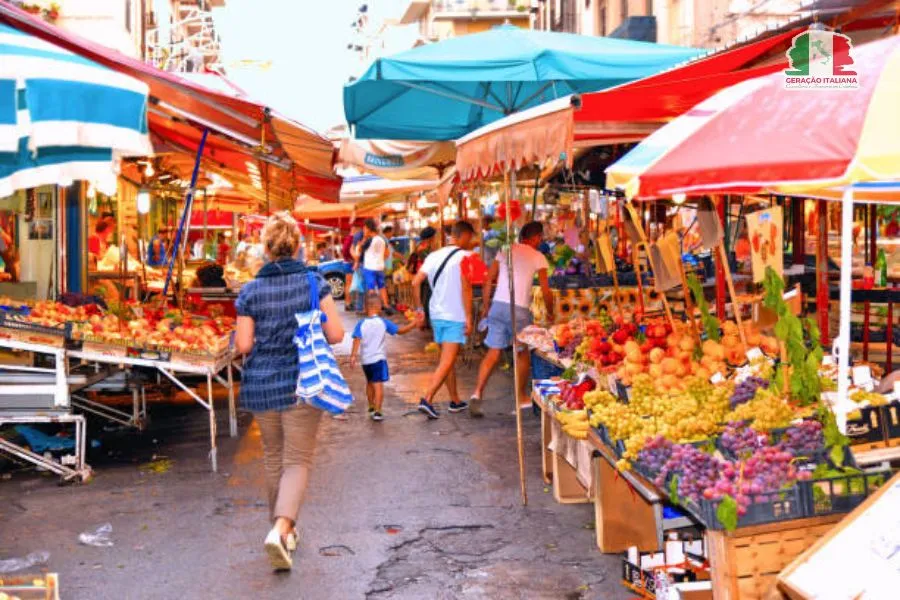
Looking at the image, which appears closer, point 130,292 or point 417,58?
point 417,58

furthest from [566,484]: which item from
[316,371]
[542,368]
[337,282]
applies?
[337,282]

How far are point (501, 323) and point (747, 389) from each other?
16.9ft

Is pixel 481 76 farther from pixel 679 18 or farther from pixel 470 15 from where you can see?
pixel 470 15

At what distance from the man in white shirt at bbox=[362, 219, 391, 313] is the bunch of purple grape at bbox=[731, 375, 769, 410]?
15.8 m

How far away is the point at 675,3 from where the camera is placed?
28.0 meters

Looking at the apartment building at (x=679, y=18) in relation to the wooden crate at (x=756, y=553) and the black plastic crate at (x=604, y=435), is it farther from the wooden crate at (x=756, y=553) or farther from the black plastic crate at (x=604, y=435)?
the wooden crate at (x=756, y=553)

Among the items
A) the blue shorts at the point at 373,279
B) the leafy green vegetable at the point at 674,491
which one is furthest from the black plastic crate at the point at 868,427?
the blue shorts at the point at 373,279

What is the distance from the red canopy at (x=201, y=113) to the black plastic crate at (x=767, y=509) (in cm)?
644

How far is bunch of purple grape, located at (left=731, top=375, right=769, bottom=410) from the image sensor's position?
236 inches

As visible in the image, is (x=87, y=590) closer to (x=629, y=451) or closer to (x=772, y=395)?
(x=629, y=451)

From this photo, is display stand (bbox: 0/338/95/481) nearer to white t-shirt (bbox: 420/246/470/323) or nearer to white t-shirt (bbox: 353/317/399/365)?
white t-shirt (bbox: 353/317/399/365)

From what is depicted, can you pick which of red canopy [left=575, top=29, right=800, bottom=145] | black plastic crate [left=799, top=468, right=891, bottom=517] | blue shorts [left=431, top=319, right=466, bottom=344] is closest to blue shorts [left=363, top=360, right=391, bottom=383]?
blue shorts [left=431, top=319, right=466, bottom=344]

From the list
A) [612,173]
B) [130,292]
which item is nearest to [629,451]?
[612,173]

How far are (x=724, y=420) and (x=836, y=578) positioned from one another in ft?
5.33
